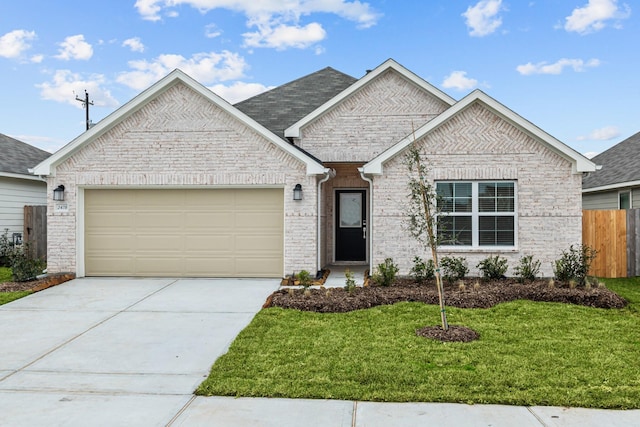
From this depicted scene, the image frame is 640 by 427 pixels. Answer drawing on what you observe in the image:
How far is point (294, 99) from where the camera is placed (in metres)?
17.6

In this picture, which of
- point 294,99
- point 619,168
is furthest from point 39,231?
point 619,168

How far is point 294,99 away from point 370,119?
165 inches

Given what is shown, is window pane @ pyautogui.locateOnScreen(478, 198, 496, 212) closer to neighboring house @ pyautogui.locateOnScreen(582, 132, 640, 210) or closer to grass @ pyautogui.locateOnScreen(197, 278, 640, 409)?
grass @ pyautogui.locateOnScreen(197, 278, 640, 409)

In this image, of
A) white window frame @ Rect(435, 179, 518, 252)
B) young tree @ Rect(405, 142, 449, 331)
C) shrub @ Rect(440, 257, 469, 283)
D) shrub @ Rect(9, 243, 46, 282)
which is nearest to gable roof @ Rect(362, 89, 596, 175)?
white window frame @ Rect(435, 179, 518, 252)

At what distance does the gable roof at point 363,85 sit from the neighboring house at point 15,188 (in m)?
8.71

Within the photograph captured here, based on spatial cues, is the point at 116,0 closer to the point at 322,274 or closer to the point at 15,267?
the point at 15,267

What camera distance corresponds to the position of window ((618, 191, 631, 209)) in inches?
656

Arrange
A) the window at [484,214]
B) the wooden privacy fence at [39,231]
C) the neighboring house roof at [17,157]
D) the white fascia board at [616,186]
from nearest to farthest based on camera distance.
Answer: the window at [484,214] < the wooden privacy fence at [39,231] < the white fascia board at [616,186] < the neighboring house roof at [17,157]

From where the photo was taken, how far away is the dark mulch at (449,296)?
8.91 metres

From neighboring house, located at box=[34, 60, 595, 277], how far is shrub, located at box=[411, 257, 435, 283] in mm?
300

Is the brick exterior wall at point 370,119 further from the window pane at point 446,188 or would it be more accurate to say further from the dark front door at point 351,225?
the window pane at point 446,188

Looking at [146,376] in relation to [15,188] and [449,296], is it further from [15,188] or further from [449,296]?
[15,188]

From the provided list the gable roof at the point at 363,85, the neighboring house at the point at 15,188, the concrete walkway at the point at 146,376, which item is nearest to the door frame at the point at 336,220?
the gable roof at the point at 363,85

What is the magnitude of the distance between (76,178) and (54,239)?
1616mm
